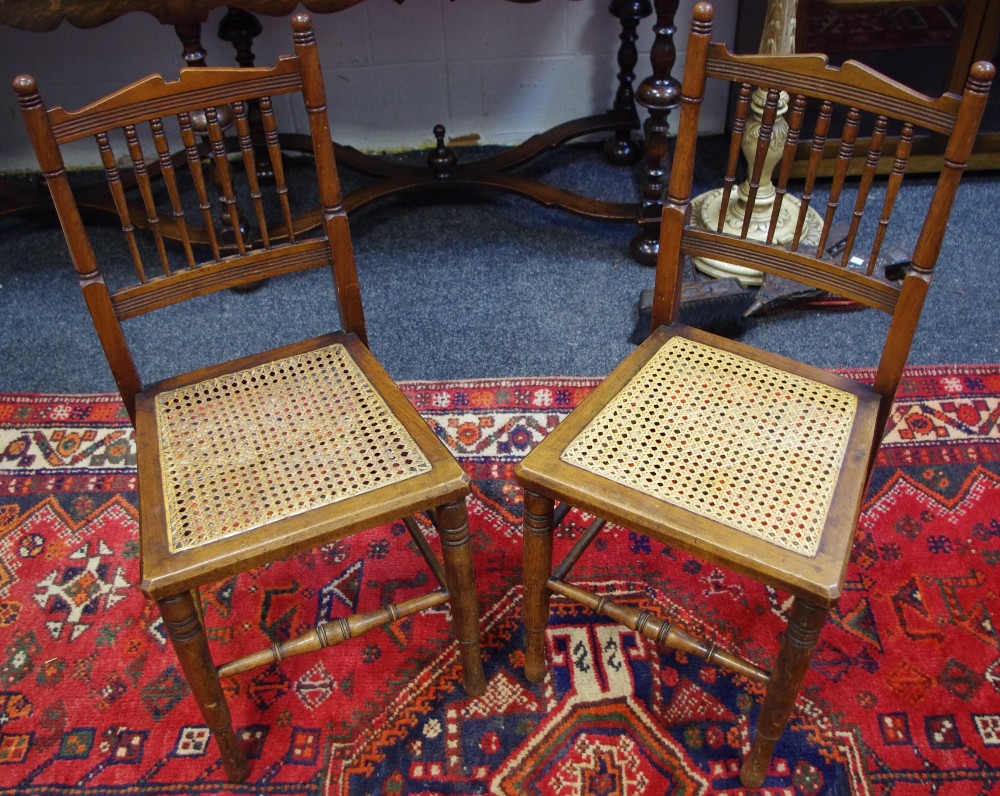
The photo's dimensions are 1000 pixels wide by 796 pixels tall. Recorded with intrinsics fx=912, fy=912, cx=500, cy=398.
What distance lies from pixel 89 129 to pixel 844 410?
1.22 m

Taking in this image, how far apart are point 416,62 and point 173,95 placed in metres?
1.81

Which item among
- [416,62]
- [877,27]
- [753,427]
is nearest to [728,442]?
[753,427]

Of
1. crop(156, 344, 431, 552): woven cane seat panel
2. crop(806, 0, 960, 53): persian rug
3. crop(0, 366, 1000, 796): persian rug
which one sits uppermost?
crop(806, 0, 960, 53): persian rug

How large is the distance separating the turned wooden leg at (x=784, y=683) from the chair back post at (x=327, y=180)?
0.87 metres

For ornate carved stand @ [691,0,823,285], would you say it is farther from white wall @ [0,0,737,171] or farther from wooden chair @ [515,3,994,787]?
wooden chair @ [515,3,994,787]

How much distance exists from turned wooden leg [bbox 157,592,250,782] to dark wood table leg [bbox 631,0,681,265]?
1.34 m

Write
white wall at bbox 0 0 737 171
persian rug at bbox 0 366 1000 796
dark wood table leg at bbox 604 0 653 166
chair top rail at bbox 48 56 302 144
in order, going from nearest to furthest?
chair top rail at bbox 48 56 302 144, persian rug at bbox 0 366 1000 796, dark wood table leg at bbox 604 0 653 166, white wall at bbox 0 0 737 171

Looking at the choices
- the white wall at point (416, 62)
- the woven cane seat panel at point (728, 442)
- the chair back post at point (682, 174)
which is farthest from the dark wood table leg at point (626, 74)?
the woven cane seat panel at point (728, 442)

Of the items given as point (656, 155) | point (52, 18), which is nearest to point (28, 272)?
point (52, 18)

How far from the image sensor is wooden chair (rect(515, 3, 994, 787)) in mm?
1256

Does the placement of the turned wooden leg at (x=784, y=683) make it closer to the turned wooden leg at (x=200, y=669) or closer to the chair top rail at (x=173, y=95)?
the turned wooden leg at (x=200, y=669)

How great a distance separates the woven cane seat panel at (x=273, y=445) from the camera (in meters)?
1.32

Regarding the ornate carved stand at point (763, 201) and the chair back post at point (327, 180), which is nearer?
the chair back post at point (327, 180)

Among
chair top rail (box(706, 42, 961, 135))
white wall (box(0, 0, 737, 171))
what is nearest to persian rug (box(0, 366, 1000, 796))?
chair top rail (box(706, 42, 961, 135))
